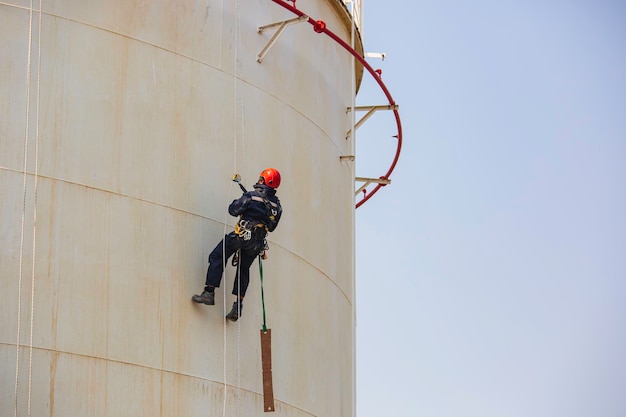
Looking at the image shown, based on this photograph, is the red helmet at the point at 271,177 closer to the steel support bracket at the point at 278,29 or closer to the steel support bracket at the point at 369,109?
the steel support bracket at the point at 278,29

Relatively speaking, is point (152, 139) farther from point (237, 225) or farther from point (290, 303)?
point (290, 303)

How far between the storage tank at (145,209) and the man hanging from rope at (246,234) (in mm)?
199

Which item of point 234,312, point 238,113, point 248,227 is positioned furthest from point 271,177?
point 234,312

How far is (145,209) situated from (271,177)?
68.5 inches

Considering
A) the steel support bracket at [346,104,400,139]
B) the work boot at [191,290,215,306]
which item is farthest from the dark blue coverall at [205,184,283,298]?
the steel support bracket at [346,104,400,139]

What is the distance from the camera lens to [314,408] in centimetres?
1867

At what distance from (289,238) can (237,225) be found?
6.79ft

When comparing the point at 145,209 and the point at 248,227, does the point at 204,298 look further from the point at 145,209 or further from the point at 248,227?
the point at 145,209

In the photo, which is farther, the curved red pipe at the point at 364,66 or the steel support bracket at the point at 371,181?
the steel support bracket at the point at 371,181

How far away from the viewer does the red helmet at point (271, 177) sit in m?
16.7

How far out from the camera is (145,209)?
53.1ft

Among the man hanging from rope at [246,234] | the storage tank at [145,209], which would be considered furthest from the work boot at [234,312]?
the storage tank at [145,209]

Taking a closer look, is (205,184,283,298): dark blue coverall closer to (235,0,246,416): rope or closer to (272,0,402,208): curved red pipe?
(235,0,246,416): rope

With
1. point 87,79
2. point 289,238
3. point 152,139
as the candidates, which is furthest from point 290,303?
point 87,79
